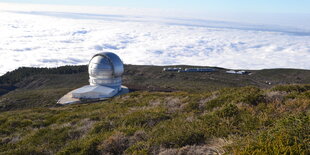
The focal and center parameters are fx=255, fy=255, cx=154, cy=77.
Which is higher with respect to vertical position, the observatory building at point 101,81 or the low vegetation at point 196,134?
the low vegetation at point 196,134

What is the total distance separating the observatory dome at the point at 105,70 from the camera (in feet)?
106

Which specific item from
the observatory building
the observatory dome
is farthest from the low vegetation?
the observatory dome

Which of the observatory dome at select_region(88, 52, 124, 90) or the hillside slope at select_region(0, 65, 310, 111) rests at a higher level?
the observatory dome at select_region(88, 52, 124, 90)

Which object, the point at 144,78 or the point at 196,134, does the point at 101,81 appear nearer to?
the point at 144,78

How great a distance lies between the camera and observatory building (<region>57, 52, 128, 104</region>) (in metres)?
30.4

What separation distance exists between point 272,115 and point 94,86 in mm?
27994

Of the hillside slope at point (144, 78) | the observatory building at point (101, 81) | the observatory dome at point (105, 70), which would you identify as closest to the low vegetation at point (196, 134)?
the observatory building at point (101, 81)

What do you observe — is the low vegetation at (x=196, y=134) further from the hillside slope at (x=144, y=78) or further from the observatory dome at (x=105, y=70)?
A: the hillside slope at (x=144, y=78)

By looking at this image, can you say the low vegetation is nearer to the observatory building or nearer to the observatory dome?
the observatory building

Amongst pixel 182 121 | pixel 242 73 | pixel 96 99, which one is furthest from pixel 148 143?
pixel 242 73

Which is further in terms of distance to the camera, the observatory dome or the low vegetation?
the observatory dome

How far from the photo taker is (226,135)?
580cm

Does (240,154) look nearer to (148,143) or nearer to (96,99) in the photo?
(148,143)

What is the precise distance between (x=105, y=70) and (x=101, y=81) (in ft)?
6.34
